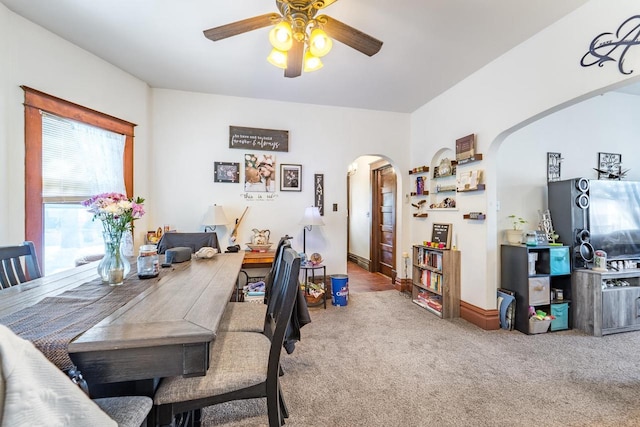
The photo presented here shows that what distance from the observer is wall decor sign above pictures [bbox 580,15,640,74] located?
1.80m

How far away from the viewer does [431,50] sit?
8.65 feet

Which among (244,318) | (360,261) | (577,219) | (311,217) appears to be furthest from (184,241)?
(360,261)

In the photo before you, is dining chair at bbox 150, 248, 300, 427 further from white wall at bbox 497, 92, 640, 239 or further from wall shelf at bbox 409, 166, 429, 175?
wall shelf at bbox 409, 166, 429, 175

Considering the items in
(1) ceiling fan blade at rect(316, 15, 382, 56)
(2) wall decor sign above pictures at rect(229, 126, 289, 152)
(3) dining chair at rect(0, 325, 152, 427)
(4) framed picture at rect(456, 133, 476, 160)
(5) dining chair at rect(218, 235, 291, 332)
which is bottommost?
(5) dining chair at rect(218, 235, 291, 332)

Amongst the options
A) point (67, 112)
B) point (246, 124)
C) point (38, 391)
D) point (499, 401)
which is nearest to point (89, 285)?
point (38, 391)

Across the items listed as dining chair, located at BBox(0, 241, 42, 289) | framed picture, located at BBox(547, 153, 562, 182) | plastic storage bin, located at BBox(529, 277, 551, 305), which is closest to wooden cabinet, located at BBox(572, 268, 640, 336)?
plastic storage bin, located at BBox(529, 277, 551, 305)

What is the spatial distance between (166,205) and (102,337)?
3.06 m

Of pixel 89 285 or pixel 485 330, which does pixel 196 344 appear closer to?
pixel 89 285

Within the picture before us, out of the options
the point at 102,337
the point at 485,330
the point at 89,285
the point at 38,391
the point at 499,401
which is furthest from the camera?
the point at 485,330

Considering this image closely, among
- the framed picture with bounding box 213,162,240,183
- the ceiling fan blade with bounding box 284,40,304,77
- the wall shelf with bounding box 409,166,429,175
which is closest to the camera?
the ceiling fan blade with bounding box 284,40,304,77

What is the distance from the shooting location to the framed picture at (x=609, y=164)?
3.50m

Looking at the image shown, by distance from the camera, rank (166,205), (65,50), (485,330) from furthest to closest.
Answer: (166,205) < (485,330) < (65,50)

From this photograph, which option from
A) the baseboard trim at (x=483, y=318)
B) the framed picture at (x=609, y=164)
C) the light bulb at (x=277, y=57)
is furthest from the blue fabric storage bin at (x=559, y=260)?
the light bulb at (x=277, y=57)

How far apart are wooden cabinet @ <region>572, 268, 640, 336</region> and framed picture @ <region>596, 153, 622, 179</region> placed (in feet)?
4.23
